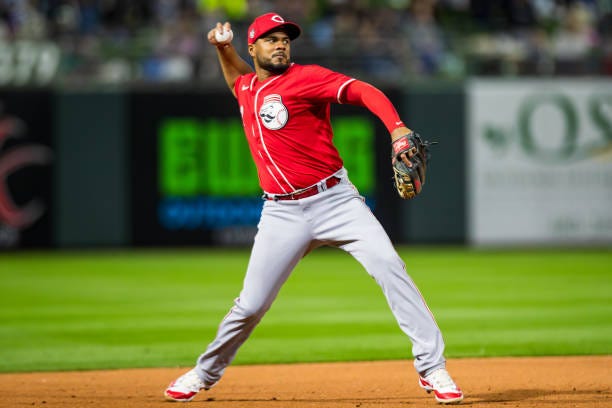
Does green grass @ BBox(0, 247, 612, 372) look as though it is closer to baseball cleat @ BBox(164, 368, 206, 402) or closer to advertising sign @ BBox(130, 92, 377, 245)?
advertising sign @ BBox(130, 92, 377, 245)

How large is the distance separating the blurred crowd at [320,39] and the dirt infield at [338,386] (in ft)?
30.1

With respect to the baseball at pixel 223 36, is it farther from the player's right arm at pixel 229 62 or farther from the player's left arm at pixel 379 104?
the player's left arm at pixel 379 104

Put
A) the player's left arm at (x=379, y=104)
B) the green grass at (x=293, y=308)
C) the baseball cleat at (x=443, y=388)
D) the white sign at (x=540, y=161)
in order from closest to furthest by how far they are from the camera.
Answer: the player's left arm at (x=379, y=104)
the baseball cleat at (x=443, y=388)
the green grass at (x=293, y=308)
the white sign at (x=540, y=161)

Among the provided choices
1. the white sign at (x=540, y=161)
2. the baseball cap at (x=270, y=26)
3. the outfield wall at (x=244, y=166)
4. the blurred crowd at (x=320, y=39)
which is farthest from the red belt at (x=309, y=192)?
the white sign at (x=540, y=161)

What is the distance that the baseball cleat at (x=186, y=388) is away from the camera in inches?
221

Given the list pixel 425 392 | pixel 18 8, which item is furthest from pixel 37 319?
pixel 18 8

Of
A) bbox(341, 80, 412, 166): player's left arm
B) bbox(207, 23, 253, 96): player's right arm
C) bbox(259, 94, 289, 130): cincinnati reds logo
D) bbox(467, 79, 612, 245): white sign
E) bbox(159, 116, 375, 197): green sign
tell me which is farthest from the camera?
bbox(467, 79, 612, 245): white sign

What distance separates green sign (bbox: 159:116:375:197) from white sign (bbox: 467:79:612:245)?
1.73 meters

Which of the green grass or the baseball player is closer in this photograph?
the baseball player

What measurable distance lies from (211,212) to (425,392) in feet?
34.6

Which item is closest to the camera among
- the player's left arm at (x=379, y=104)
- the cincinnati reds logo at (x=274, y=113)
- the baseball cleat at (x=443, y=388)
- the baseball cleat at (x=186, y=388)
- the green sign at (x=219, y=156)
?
the player's left arm at (x=379, y=104)

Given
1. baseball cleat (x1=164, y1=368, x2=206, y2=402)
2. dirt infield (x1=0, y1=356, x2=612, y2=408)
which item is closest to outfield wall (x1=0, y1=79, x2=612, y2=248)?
dirt infield (x1=0, y1=356, x2=612, y2=408)

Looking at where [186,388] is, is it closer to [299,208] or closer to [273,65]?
Result: [299,208]

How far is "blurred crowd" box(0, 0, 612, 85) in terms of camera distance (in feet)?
52.0
